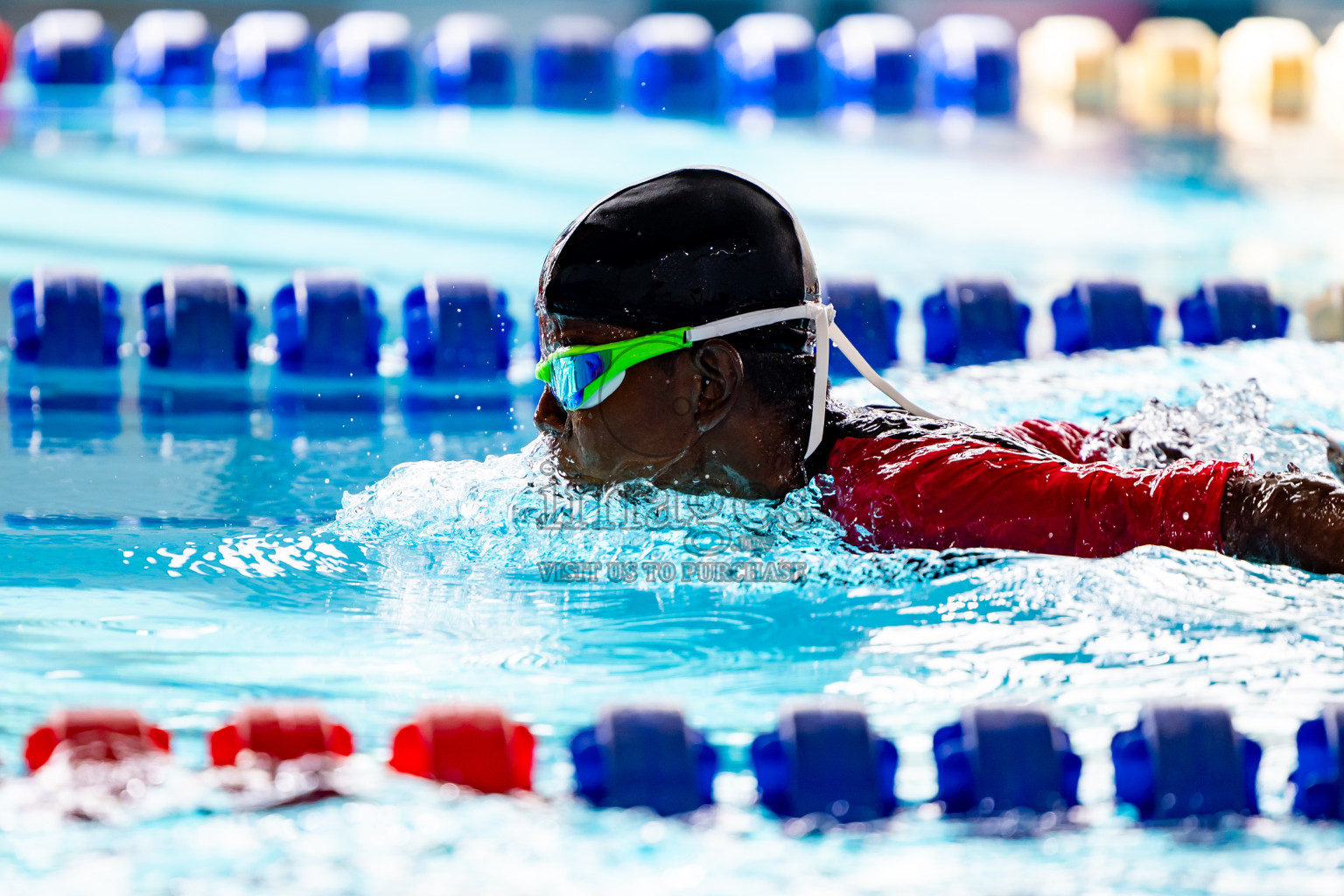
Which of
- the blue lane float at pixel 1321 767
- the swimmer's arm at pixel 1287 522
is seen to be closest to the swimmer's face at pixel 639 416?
the swimmer's arm at pixel 1287 522

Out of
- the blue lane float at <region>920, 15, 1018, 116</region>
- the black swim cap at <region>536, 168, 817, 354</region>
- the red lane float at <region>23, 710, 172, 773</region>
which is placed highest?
the blue lane float at <region>920, 15, 1018, 116</region>

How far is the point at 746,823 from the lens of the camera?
2.01 metres

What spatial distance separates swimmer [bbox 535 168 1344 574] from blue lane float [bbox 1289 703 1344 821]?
37cm

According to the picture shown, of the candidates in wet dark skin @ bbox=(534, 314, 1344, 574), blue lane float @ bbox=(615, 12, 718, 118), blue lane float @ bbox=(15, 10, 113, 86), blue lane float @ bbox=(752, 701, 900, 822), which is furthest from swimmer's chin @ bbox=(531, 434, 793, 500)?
blue lane float @ bbox=(15, 10, 113, 86)

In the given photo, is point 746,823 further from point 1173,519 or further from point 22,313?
point 22,313

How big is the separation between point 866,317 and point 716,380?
7.79 feet

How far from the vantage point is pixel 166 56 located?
336 inches

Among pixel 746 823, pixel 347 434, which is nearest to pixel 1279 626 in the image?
pixel 746 823

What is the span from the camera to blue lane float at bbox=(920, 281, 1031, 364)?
4.84 meters

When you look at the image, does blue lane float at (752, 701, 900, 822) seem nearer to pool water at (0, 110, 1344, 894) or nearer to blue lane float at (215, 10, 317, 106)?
pool water at (0, 110, 1344, 894)

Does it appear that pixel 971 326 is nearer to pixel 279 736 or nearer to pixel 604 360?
pixel 604 360

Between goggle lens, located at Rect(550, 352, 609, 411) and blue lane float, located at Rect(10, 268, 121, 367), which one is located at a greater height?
blue lane float, located at Rect(10, 268, 121, 367)

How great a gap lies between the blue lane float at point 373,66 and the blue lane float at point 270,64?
14cm

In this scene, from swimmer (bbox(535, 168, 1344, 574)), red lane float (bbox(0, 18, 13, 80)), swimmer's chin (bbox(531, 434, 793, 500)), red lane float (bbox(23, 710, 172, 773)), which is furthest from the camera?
red lane float (bbox(0, 18, 13, 80))
